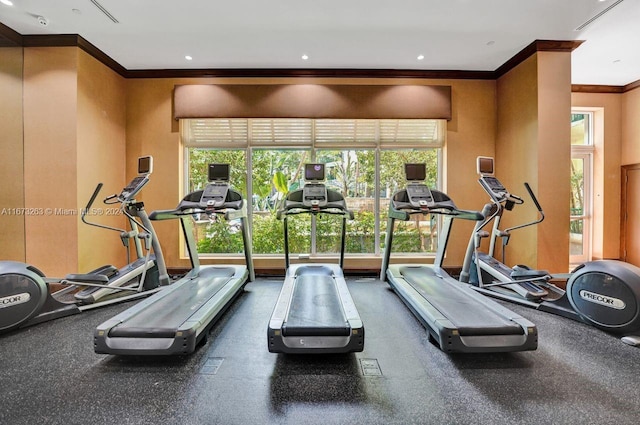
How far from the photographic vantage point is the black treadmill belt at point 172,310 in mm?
2416

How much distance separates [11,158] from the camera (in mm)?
4098

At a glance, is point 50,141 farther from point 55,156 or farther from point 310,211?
point 310,211

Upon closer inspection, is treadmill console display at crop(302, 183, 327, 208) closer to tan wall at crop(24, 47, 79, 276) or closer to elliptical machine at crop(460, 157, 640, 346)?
elliptical machine at crop(460, 157, 640, 346)

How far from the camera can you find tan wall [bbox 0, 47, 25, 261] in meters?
4.04

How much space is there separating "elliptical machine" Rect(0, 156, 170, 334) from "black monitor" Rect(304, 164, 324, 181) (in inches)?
83.0

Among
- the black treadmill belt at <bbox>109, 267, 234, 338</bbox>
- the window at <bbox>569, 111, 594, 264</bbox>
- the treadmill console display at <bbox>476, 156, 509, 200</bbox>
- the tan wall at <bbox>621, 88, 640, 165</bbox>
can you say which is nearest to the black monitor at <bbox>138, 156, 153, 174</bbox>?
the black treadmill belt at <bbox>109, 267, 234, 338</bbox>

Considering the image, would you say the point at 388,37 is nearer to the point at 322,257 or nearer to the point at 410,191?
the point at 410,191

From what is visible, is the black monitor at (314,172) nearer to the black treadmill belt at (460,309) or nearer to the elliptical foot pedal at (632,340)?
the black treadmill belt at (460,309)

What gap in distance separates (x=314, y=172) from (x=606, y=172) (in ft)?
19.7

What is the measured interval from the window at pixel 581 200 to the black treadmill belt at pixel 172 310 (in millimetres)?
6745

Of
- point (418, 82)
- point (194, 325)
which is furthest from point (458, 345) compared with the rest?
point (418, 82)

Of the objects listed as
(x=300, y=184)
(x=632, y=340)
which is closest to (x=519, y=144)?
(x=632, y=340)

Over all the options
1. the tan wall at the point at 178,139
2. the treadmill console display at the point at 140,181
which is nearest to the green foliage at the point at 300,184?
the tan wall at the point at 178,139

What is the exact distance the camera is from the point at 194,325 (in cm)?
249
